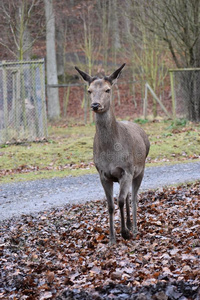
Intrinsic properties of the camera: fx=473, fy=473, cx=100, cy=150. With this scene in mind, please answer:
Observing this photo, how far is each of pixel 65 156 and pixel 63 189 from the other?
13.9ft

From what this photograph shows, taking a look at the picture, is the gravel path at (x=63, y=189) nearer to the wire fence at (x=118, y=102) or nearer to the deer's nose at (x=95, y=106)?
the deer's nose at (x=95, y=106)

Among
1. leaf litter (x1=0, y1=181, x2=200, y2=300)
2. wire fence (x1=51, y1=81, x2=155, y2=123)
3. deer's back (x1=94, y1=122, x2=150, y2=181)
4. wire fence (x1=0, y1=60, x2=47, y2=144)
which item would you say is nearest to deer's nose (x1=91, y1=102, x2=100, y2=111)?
deer's back (x1=94, y1=122, x2=150, y2=181)

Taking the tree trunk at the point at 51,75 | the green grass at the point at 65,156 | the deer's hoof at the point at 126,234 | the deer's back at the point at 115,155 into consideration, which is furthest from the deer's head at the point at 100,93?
the tree trunk at the point at 51,75

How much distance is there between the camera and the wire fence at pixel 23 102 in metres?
18.9

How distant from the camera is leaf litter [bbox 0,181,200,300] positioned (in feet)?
16.9

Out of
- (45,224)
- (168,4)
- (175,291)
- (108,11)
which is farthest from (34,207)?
(108,11)

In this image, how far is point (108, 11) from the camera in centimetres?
3225

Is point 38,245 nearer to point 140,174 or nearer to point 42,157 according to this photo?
point 140,174

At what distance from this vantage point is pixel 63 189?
1203 centimetres

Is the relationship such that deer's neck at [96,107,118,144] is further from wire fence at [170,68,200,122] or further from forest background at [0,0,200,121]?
wire fence at [170,68,200,122]

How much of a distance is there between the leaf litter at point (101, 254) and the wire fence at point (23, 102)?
942 centimetres

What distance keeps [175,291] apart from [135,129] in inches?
146

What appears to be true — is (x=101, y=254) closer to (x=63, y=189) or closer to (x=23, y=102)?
(x=63, y=189)

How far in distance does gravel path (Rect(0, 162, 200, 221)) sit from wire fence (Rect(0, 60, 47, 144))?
632 centimetres
